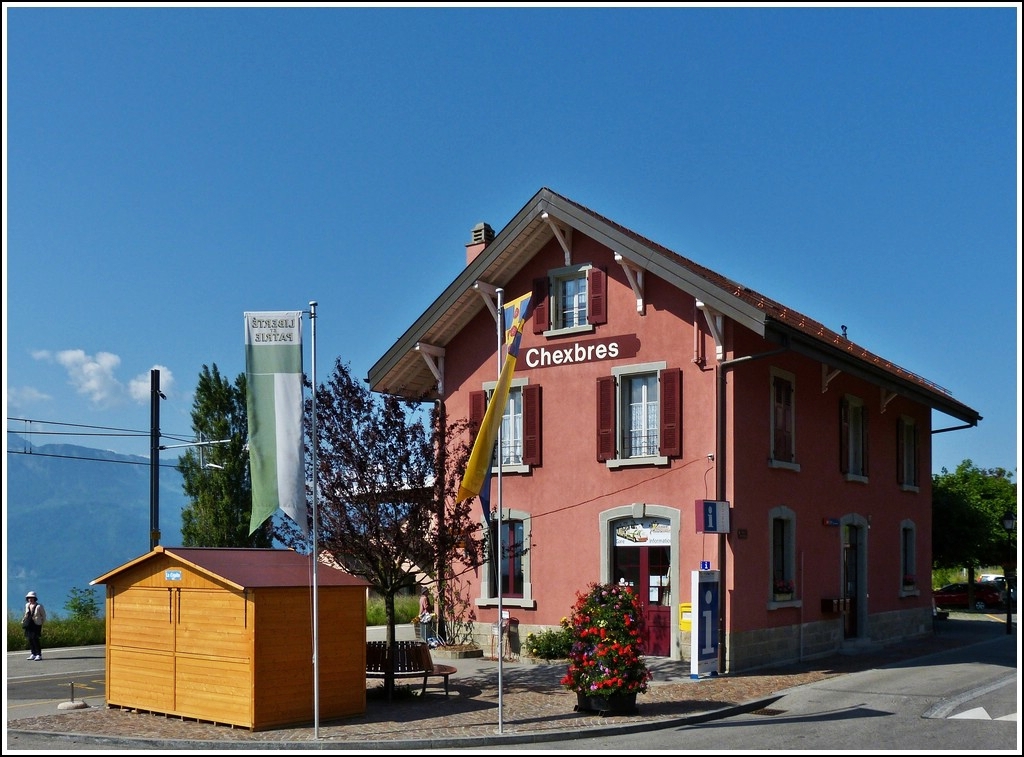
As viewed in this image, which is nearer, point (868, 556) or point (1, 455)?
point (1, 455)

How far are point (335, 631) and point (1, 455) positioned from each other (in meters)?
5.73

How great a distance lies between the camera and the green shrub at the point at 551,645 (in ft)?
69.1

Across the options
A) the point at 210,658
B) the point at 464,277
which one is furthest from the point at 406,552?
the point at 464,277

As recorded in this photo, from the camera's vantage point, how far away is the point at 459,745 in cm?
1322

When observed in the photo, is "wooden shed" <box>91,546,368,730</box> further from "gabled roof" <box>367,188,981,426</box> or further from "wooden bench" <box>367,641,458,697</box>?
"gabled roof" <box>367,188,981,426</box>

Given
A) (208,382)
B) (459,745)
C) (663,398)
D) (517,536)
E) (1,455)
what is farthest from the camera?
(208,382)

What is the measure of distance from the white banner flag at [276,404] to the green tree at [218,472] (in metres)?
23.8

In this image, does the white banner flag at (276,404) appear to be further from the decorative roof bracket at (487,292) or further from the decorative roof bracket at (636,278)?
the decorative roof bracket at (487,292)

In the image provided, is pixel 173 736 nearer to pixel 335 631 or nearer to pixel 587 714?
pixel 335 631

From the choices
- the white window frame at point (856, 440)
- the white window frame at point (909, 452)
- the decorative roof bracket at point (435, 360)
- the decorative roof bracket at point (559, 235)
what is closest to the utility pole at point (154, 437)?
the decorative roof bracket at point (435, 360)

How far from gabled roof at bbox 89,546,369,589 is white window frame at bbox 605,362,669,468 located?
7.43 meters

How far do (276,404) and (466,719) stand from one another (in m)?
4.74

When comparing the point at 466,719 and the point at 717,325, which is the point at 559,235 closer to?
the point at 717,325

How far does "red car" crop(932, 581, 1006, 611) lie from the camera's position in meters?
44.5
